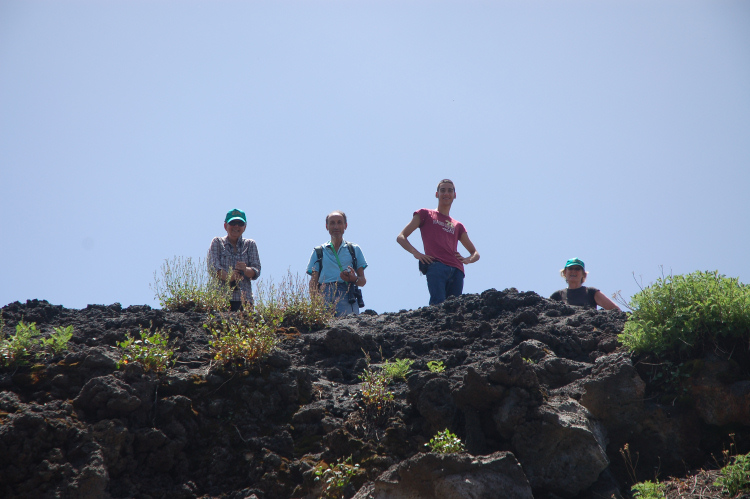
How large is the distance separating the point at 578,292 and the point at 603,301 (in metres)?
0.35

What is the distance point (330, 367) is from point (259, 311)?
4.42ft

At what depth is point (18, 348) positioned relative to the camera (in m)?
5.16

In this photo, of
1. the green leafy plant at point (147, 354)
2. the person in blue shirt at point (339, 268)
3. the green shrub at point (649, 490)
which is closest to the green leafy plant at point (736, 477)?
the green shrub at point (649, 490)

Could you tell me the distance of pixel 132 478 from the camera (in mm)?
4449

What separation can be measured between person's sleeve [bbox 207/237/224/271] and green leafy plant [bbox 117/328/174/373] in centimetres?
255

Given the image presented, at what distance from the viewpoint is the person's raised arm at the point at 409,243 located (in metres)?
8.60

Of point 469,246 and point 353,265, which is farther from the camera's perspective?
point 469,246

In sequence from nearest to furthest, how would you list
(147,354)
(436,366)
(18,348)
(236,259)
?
(18,348), (147,354), (436,366), (236,259)

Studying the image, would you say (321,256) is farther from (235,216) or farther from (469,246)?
(469,246)

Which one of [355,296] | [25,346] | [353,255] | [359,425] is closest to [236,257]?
[353,255]

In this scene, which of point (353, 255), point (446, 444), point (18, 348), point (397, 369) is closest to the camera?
point (446, 444)

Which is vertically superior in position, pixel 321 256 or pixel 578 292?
pixel 321 256

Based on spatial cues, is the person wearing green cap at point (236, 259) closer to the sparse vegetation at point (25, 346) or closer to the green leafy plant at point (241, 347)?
the green leafy plant at point (241, 347)

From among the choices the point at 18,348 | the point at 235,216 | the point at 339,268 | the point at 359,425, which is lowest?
the point at 359,425
